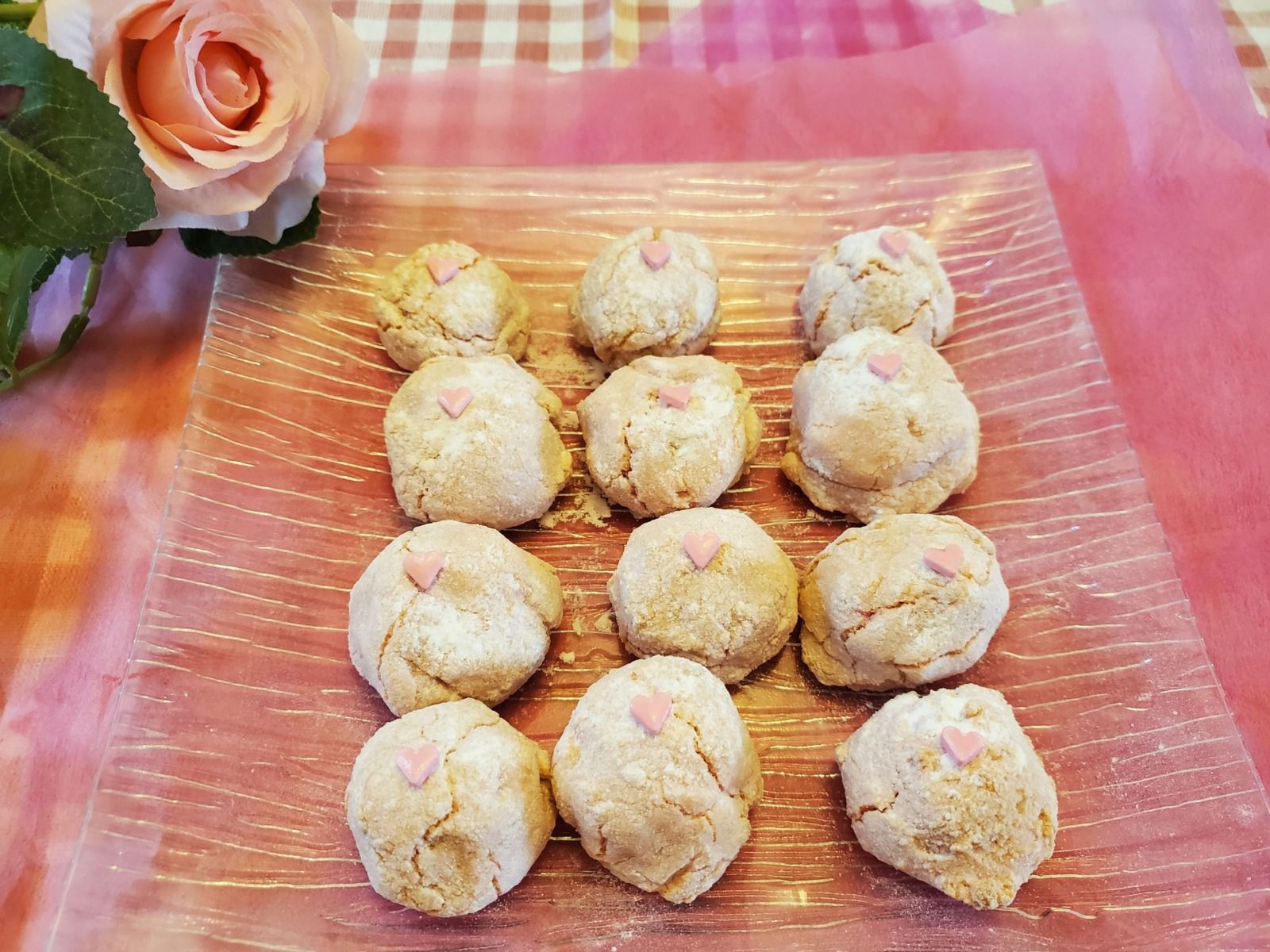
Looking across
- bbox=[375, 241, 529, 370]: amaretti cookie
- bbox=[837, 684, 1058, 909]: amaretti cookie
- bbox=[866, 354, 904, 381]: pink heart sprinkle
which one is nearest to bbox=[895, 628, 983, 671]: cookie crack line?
bbox=[837, 684, 1058, 909]: amaretti cookie

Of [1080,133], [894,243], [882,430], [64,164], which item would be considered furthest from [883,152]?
[64,164]

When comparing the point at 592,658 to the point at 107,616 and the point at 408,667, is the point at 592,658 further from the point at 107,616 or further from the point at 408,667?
the point at 107,616

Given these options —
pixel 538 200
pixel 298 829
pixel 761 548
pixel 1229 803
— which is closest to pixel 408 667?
pixel 298 829

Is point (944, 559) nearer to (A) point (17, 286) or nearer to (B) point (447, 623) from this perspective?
(B) point (447, 623)

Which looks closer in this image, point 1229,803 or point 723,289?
point 1229,803

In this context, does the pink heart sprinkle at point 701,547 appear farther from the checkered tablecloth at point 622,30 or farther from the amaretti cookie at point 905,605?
the checkered tablecloth at point 622,30

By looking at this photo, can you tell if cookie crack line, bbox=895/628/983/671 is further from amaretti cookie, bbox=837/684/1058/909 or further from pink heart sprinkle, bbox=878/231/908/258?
pink heart sprinkle, bbox=878/231/908/258

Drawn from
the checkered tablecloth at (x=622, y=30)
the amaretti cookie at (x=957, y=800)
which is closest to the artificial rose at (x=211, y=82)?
the checkered tablecloth at (x=622, y=30)
